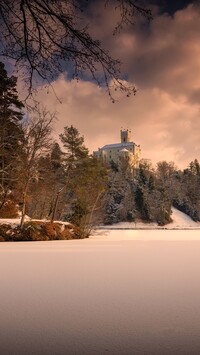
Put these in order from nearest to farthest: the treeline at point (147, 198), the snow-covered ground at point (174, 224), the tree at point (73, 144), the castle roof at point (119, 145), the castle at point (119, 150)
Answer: the tree at point (73, 144), the snow-covered ground at point (174, 224), the treeline at point (147, 198), the castle at point (119, 150), the castle roof at point (119, 145)

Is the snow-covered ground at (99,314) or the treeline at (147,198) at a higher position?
the treeline at (147,198)

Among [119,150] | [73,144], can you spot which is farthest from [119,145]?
[73,144]

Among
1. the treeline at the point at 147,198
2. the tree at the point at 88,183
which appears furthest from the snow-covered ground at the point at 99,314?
the treeline at the point at 147,198

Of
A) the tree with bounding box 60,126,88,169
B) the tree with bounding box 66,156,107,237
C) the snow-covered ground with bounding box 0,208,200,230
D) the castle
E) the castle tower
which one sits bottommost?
the snow-covered ground with bounding box 0,208,200,230

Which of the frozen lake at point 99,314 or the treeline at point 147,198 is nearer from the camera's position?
the frozen lake at point 99,314

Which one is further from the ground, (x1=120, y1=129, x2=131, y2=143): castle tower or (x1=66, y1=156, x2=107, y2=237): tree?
(x1=120, y1=129, x2=131, y2=143): castle tower

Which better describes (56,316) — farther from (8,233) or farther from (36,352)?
(8,233)

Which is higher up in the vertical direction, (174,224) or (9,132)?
(9,132)

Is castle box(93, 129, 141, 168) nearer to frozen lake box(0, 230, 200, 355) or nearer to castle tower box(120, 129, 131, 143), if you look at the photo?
castle tower box(120, 129, 131, 143)

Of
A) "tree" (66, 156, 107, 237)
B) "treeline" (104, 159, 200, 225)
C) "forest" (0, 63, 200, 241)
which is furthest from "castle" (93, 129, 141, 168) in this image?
"tree" (66, 156, 107, 237)

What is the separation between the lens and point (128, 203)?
74.7 m

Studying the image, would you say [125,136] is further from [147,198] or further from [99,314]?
[99,314]

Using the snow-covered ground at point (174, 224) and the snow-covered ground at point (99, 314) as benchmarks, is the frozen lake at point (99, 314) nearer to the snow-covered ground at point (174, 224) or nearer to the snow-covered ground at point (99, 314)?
the snow-covered ground at point (99, 314)

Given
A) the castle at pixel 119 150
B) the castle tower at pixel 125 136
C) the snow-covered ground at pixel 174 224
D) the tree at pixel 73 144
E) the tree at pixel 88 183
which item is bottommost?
the snow-covered ground at pixel 174 224
